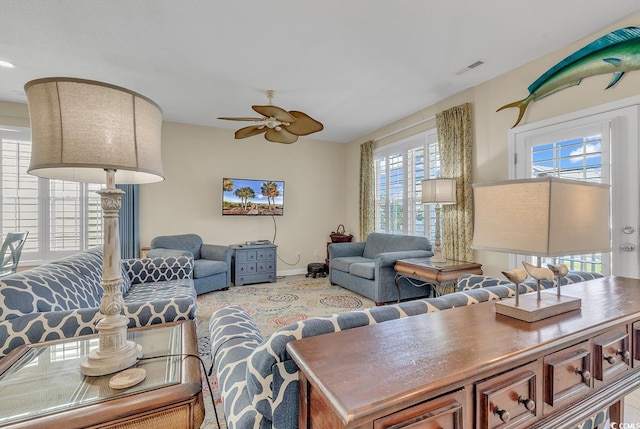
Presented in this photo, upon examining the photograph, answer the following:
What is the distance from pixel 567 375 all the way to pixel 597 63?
2910 mm

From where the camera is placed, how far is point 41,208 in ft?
14.0

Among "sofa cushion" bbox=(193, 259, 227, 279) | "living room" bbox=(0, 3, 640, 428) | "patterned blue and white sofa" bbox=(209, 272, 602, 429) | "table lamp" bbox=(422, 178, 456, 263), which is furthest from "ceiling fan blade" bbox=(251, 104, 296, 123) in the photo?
"sofa cushion" bbox=(193, 259, 227, 279)

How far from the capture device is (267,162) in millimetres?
5637

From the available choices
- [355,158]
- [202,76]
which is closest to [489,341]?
[202,76]

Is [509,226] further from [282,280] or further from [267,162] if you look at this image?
[267,162]

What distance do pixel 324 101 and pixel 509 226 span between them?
3.45 m

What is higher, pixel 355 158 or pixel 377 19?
pixel 377 19

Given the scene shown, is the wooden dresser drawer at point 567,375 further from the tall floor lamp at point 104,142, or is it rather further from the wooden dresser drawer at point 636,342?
the tall floor lamp at point 104,142

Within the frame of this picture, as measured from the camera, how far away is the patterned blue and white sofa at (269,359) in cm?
81

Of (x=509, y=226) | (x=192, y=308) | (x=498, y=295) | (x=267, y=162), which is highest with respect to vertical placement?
(x=267, y=162)

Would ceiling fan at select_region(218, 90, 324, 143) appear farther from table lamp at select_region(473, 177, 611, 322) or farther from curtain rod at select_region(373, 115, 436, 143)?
table lamp at select_region(473, 177, 611, 322)

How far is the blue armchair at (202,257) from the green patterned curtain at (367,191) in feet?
8.23

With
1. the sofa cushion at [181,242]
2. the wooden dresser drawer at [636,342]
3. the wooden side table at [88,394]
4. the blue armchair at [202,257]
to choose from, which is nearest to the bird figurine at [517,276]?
the wooden dresser drawer at [636,342]

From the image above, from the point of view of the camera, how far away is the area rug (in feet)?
10.6
